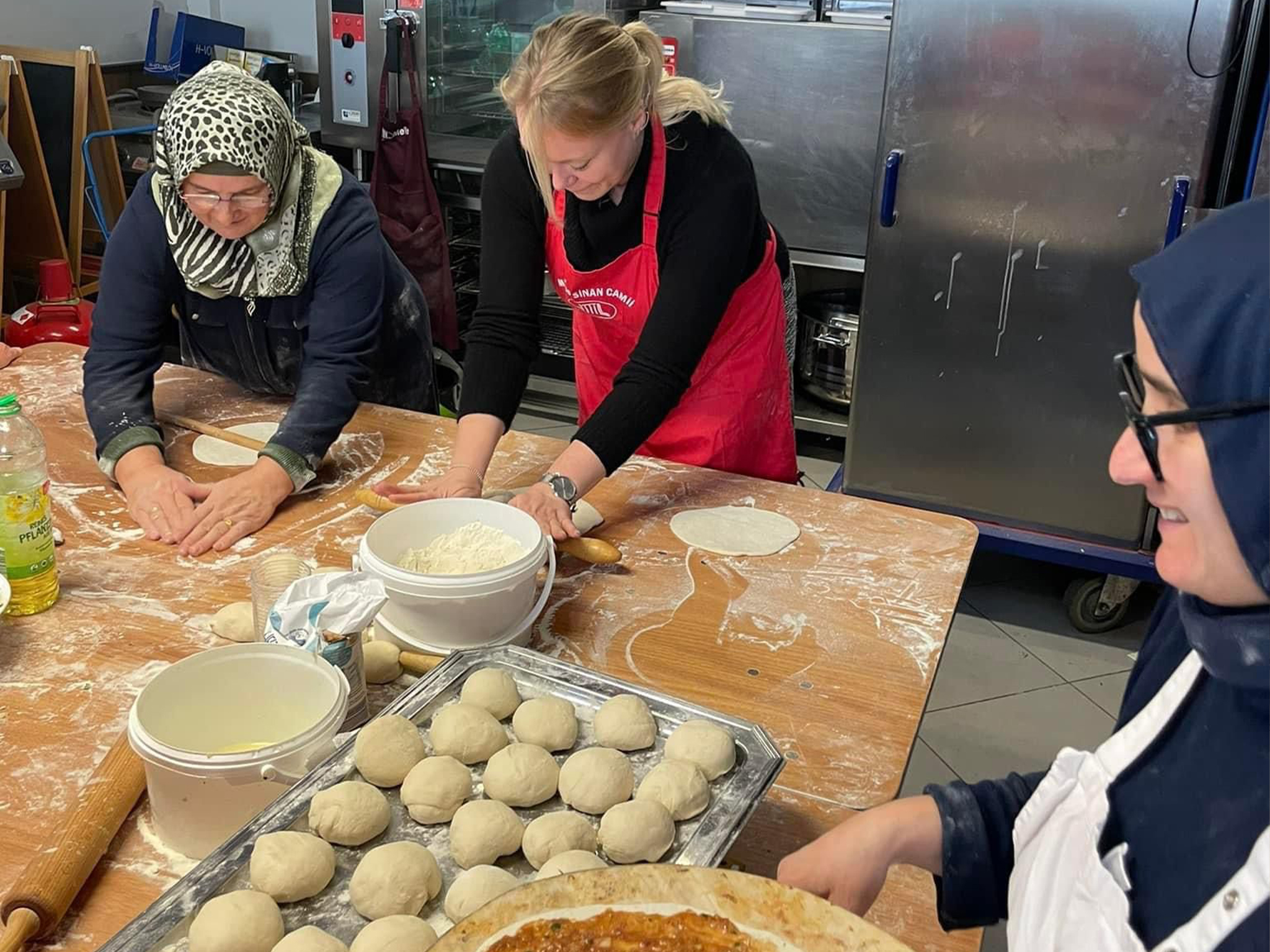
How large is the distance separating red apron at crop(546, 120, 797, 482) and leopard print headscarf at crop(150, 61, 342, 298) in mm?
469

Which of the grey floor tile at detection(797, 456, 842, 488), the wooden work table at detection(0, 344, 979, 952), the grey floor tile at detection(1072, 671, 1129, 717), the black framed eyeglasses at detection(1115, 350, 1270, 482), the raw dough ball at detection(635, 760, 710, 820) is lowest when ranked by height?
the grey floor tile at detection(1072, 671, 1129, 717)

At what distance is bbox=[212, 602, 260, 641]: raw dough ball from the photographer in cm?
144

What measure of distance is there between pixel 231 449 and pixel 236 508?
318mm

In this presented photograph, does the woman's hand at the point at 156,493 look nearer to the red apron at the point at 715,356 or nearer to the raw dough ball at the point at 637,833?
the red apron at the point at 715,356

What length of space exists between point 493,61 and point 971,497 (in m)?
2.31

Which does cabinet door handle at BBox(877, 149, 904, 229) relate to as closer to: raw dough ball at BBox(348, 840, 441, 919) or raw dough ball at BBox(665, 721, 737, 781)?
raw dough ball at BBox(665, 721, 737, 781)

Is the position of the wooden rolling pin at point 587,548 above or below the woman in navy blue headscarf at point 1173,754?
below

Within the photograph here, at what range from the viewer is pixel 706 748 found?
1.09m

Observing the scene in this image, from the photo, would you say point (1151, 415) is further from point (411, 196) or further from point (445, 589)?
point (411, 196)

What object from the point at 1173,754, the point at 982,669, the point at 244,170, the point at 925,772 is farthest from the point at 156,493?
the point at 982,669

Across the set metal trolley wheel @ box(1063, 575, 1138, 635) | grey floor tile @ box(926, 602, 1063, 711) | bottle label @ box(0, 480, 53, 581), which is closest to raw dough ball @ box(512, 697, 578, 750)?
bottle label @ box(0, 480, 53, 581)

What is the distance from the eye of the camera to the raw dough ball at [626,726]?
3.73 feet

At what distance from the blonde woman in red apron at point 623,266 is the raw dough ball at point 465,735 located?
21.6 inches

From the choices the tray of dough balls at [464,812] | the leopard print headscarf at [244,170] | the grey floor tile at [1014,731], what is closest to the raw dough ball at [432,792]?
the tray of dough balls at [464,812]
